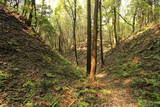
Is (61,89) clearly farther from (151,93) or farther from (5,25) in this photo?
(5,25)

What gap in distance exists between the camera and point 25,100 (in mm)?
3986

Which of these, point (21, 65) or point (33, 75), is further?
point (21, 65)

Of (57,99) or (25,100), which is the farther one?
(57,99)

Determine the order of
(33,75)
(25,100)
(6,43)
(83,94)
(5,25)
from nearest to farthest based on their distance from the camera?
1. (25,100)
2. (83,94)
3. (33,75)
4. (6,43)
5. (5,25)

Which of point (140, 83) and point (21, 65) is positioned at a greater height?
point (21, 65)

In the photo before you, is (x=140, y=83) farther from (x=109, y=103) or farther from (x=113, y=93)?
(x=109, y=103)

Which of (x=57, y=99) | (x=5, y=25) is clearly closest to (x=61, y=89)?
(x=57, y=99)

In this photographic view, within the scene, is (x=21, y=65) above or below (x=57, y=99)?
above

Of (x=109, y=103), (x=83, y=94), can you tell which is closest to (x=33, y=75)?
(x=83, y=94)

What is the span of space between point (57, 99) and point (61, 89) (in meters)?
0.89

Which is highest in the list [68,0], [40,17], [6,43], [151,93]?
[68,0]

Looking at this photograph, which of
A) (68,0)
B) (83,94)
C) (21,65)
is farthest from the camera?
(68,0)

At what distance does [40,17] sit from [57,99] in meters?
19.3

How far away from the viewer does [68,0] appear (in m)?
18.1
